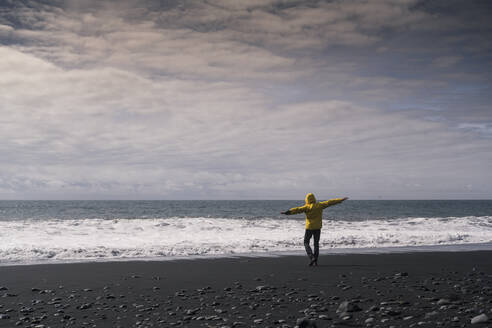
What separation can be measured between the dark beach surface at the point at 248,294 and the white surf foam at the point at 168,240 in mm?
2530

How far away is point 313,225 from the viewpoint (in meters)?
11.6

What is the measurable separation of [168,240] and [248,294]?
12.4 metres

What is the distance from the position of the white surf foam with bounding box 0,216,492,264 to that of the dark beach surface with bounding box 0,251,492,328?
2530mm

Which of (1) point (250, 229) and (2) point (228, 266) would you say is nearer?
(2) point (228, 266)

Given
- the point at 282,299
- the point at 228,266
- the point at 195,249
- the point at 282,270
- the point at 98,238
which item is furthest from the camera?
the point at 98,238

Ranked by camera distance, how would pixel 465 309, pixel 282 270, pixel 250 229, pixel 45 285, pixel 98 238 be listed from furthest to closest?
pixel 250 229, pixel 98 238, pixel 282 270, pixel 45 285, pixel 465 309

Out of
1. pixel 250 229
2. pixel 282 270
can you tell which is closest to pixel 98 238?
pixel 250 229

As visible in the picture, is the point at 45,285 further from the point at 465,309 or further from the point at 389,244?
the point at 389,244

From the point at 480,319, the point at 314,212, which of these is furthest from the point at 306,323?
the point at 314,212

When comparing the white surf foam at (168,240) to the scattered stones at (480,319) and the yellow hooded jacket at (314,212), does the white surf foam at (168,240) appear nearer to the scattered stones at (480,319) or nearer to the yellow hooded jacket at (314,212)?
the yellow hooded jacket at (314,212)

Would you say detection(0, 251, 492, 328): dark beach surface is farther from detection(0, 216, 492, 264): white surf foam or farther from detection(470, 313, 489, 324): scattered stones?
detection(0, 216, 492, 264): white surf foam

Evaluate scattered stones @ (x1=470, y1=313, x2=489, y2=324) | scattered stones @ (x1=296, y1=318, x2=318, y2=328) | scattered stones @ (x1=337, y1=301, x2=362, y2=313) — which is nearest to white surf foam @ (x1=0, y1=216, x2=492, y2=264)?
scattered stones @ (x1=337, y1=301, x2=362, y2=313)

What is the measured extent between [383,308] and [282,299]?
5.82 feet

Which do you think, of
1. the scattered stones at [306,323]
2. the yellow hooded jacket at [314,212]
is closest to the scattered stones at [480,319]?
the scattered stones at [306,323]
